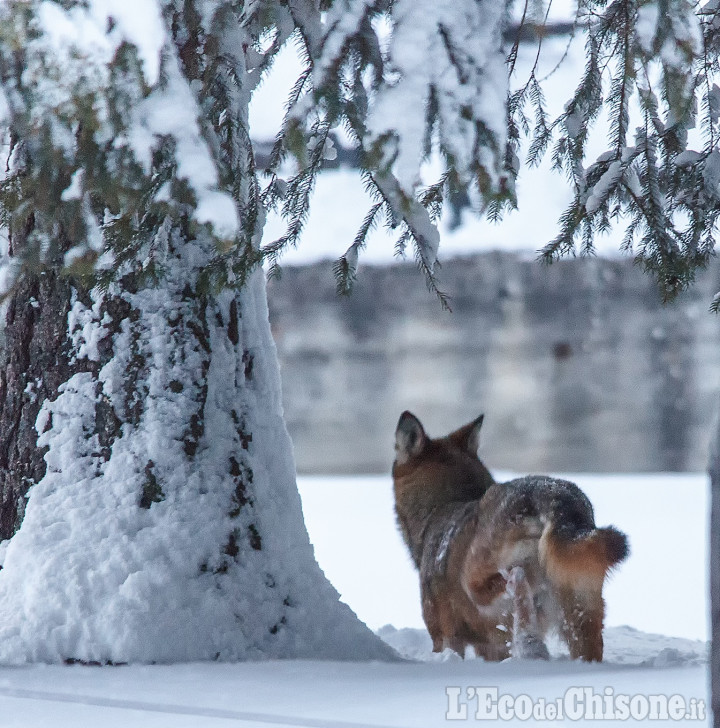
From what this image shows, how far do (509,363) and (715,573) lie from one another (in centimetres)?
975

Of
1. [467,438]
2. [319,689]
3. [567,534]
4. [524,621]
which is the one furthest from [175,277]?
[467,438]

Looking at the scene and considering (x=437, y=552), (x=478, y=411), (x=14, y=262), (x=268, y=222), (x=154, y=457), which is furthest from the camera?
(x=478, y=411)

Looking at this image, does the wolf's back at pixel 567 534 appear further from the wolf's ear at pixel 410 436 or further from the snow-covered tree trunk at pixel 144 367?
the wolf's ear at pixel 410 436

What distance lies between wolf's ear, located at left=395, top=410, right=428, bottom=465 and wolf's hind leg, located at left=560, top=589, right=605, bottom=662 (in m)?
1.57

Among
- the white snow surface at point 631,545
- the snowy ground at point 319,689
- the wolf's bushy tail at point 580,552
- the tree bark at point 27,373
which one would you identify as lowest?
the white snow surface at point 631,545

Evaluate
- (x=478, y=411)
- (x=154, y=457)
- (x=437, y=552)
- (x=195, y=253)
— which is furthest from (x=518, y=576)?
(x=478, y=411)

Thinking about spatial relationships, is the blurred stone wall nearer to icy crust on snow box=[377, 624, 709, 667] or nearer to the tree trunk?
icy crust on snow box=[377, 624, 709, 667]

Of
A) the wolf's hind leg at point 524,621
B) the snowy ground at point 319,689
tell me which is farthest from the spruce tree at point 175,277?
the wolf's hind leg at point 524,621

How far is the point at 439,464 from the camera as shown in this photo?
5145 mm

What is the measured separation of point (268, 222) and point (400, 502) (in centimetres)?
221

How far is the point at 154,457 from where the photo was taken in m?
3.24

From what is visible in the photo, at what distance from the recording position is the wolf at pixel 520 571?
11.1ft

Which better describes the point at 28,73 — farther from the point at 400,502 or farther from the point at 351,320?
the point at 351,320

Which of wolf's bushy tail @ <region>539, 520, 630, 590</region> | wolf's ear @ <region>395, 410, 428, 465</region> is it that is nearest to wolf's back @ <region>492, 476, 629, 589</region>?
wolf's bushy tail @ <region>539, 520, 630, 590</region>
